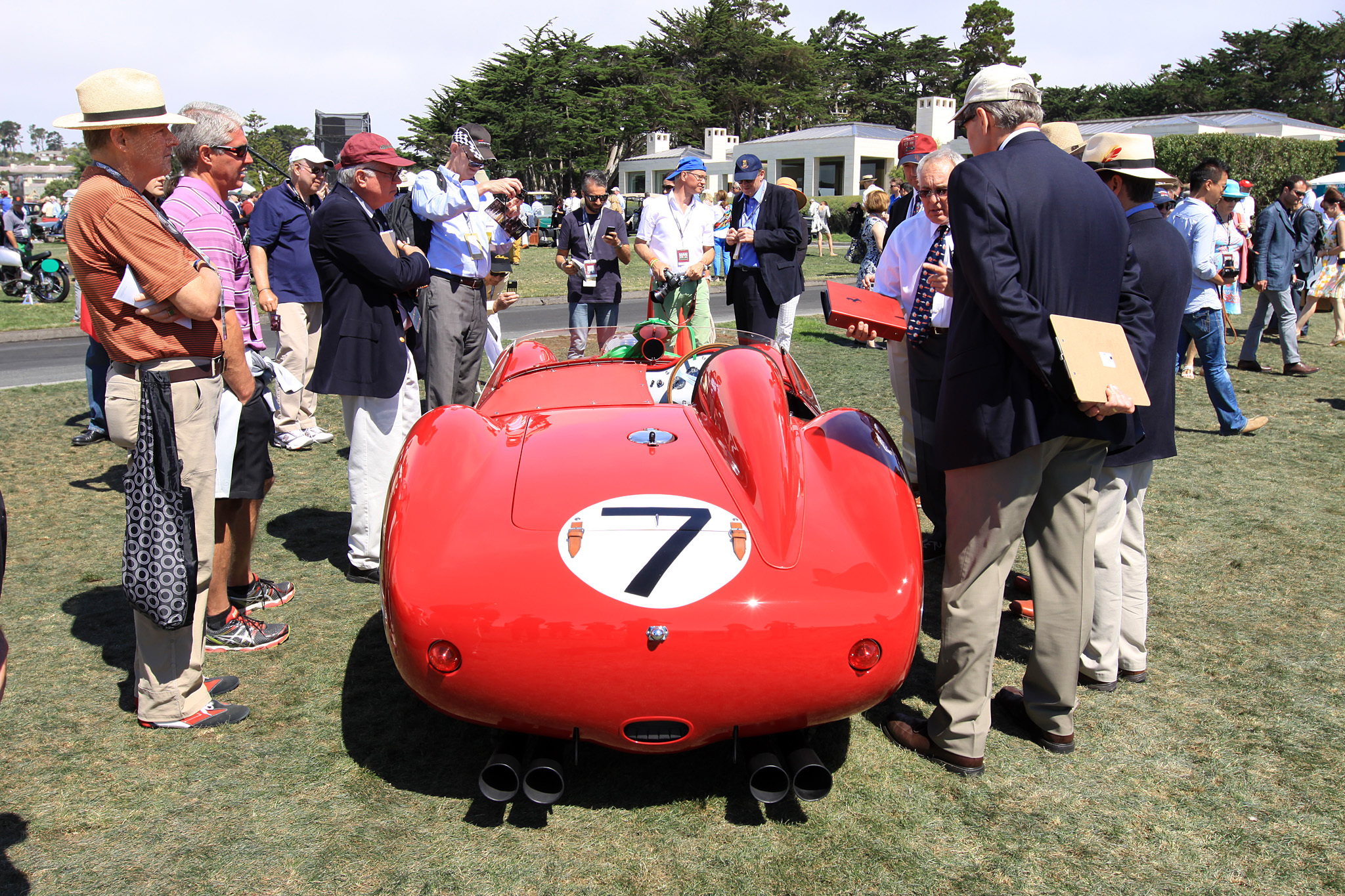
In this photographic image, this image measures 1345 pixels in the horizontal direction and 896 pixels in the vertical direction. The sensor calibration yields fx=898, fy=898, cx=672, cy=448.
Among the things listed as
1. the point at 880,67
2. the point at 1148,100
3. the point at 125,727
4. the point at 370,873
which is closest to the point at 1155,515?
the point at 370,873

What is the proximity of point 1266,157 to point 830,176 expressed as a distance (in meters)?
29.3

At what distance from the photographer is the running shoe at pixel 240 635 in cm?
365

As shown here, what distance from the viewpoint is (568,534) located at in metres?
2.48

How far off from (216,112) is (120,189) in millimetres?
1158

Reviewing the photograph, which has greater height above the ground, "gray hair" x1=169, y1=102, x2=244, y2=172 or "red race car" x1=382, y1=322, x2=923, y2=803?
"gray hair" x1=169, y1=102, x2=244, y2=172

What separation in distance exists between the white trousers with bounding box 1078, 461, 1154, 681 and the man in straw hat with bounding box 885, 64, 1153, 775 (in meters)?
0.49

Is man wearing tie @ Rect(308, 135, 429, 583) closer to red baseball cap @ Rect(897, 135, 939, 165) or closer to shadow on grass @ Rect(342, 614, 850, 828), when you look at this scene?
shadow on grass @ Rect(342, 614, 850, 828)

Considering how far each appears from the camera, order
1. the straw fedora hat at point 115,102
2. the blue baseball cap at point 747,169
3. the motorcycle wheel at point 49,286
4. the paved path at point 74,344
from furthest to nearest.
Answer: the motorcycle wheel at point 49,286 < the paved path at point 74,344 < the blue baseball cap at point 747,169 < the straw fedora hat at point 115,102

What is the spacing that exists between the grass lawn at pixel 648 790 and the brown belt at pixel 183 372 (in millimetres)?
1188

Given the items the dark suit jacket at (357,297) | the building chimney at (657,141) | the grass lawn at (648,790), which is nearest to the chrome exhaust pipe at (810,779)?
the grass lawn at (648,790)

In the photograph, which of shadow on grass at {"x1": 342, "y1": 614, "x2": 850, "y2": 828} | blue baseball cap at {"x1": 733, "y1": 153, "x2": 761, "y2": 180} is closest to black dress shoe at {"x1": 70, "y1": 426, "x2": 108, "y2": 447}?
shadow on grass at {"x1": 342, "y1": 614, "x2": 850, "y2": 828}

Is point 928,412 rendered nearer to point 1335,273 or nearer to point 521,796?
point 521,796

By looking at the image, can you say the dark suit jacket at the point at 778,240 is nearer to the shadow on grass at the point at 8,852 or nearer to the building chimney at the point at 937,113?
the shadow on grass at the point at 8,852

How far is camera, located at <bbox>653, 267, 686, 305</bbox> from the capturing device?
680 cm
